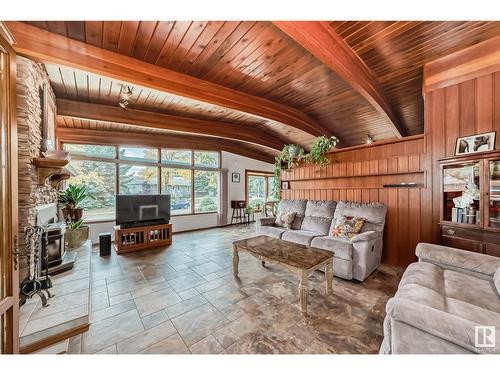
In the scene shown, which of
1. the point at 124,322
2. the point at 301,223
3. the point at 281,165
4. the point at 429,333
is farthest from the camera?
the point at 281,165

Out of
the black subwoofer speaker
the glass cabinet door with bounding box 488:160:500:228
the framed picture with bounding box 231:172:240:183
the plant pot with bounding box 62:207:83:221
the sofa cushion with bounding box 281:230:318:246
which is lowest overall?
the black subwoofer speaker

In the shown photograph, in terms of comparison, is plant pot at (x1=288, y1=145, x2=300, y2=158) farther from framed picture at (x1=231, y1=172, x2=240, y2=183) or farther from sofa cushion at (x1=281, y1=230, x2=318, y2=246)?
framed picture at (x1=231, y1=172, x2=240, y2=183)

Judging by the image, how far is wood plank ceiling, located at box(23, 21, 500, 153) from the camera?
1.99 meters

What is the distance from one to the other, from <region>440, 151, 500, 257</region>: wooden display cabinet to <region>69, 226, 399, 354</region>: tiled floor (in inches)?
37.9

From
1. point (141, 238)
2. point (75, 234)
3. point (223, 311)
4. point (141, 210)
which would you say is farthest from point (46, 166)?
point (223, 311)

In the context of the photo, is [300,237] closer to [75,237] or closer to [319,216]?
[319,216]

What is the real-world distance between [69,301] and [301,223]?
353cm

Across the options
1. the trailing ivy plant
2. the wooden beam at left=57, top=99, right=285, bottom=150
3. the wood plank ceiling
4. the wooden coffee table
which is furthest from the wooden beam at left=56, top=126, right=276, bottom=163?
the wooden coffee table

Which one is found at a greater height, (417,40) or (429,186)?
(417,40)

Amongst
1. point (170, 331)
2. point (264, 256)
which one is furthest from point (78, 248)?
point (264, 256)

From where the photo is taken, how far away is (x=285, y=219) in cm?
404

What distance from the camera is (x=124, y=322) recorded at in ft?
6.21
